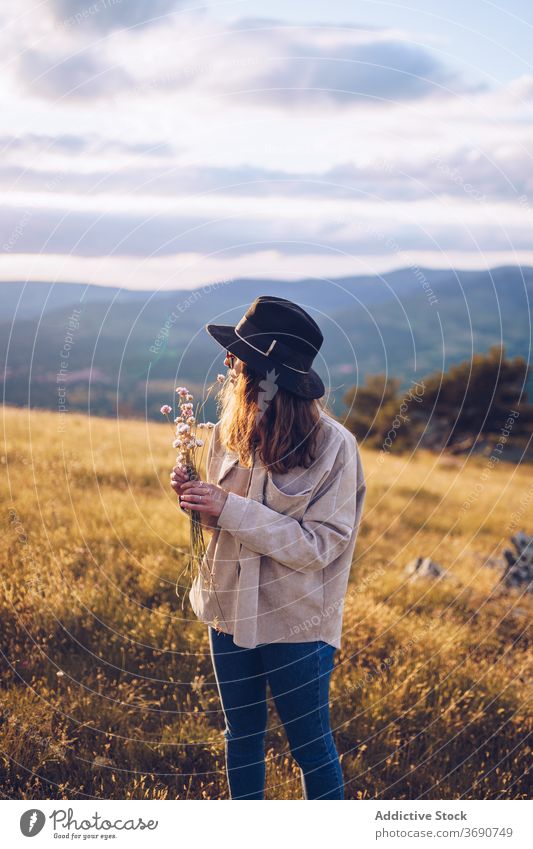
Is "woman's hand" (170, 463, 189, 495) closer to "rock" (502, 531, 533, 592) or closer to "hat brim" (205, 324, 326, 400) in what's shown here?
"hat brim" (205, 324, 326, 400)

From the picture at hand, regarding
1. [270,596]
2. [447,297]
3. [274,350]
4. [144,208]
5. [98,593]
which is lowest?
[98,593]

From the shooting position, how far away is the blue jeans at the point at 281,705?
3.18 meters

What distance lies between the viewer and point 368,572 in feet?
23.0

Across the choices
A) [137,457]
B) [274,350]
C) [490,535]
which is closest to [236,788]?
[274,350]

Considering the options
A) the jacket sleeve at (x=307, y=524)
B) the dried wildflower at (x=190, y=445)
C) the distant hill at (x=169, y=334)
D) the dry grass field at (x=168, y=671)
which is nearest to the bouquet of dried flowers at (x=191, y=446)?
the dried wildflower at (x=190, y=445)

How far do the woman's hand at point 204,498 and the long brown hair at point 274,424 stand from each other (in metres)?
0.23

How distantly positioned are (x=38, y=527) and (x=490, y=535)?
6.08 meters

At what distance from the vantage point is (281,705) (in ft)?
10.5

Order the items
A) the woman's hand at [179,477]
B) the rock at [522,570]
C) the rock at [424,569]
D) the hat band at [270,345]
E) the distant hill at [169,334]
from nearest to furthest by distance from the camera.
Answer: the hat band at [270,345] < the woman's hand at [179,477] < the distant hill at [169,334] < the rock at [424,569] < the rock at [522,570]

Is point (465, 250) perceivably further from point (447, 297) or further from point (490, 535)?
point (447, 297)

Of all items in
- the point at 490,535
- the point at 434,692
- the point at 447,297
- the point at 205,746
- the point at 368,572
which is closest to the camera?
the point at 205,746

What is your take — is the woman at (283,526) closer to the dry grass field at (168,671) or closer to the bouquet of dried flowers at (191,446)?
the bouquet of dried flowers at (191,446)

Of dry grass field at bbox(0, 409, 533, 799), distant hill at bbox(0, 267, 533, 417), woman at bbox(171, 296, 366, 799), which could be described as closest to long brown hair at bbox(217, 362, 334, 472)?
woman at bbox(171, 296, 366, 799)

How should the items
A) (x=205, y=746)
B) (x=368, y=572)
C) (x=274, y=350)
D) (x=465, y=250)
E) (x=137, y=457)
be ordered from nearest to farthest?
(x=274, y=350) < (x=205, y=746) < (x=465, y=250) < (x=368, y=572) < (x=137, y=457)
